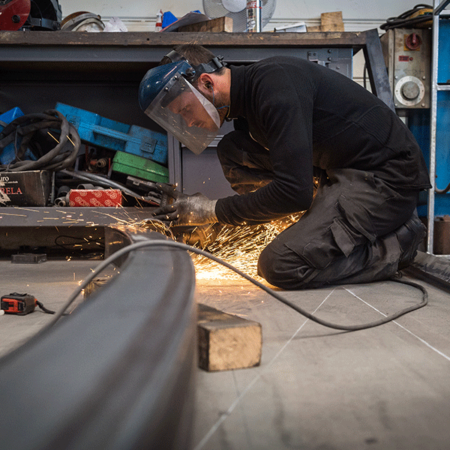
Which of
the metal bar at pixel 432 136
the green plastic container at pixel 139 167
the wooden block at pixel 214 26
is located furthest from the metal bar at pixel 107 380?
the metal bar at pixel 432 136

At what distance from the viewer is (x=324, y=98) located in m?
1.55

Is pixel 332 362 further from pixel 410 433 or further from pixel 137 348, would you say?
pixel 137 348

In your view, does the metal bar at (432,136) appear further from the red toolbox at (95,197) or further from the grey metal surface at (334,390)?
the red toolbox at (95,197)

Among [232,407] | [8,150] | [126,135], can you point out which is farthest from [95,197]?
[232,407]

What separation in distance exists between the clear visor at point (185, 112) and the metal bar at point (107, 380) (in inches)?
43.0

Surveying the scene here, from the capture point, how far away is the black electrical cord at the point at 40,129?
2318 millimetres

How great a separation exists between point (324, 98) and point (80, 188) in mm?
1585

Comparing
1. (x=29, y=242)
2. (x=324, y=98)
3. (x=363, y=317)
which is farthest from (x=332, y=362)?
(x=29, y=242)

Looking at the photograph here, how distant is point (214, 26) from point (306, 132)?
3.99ft

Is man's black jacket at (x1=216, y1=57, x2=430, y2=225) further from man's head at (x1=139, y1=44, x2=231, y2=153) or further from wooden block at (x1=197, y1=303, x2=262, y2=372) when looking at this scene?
wooden block at (x1=197, y1=303, x2=262, y2=372)

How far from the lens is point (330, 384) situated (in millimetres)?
746

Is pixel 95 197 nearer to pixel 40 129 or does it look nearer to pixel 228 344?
pixel 40 129

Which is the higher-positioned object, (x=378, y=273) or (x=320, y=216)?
(x=320, y=216)

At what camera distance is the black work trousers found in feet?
5.14
